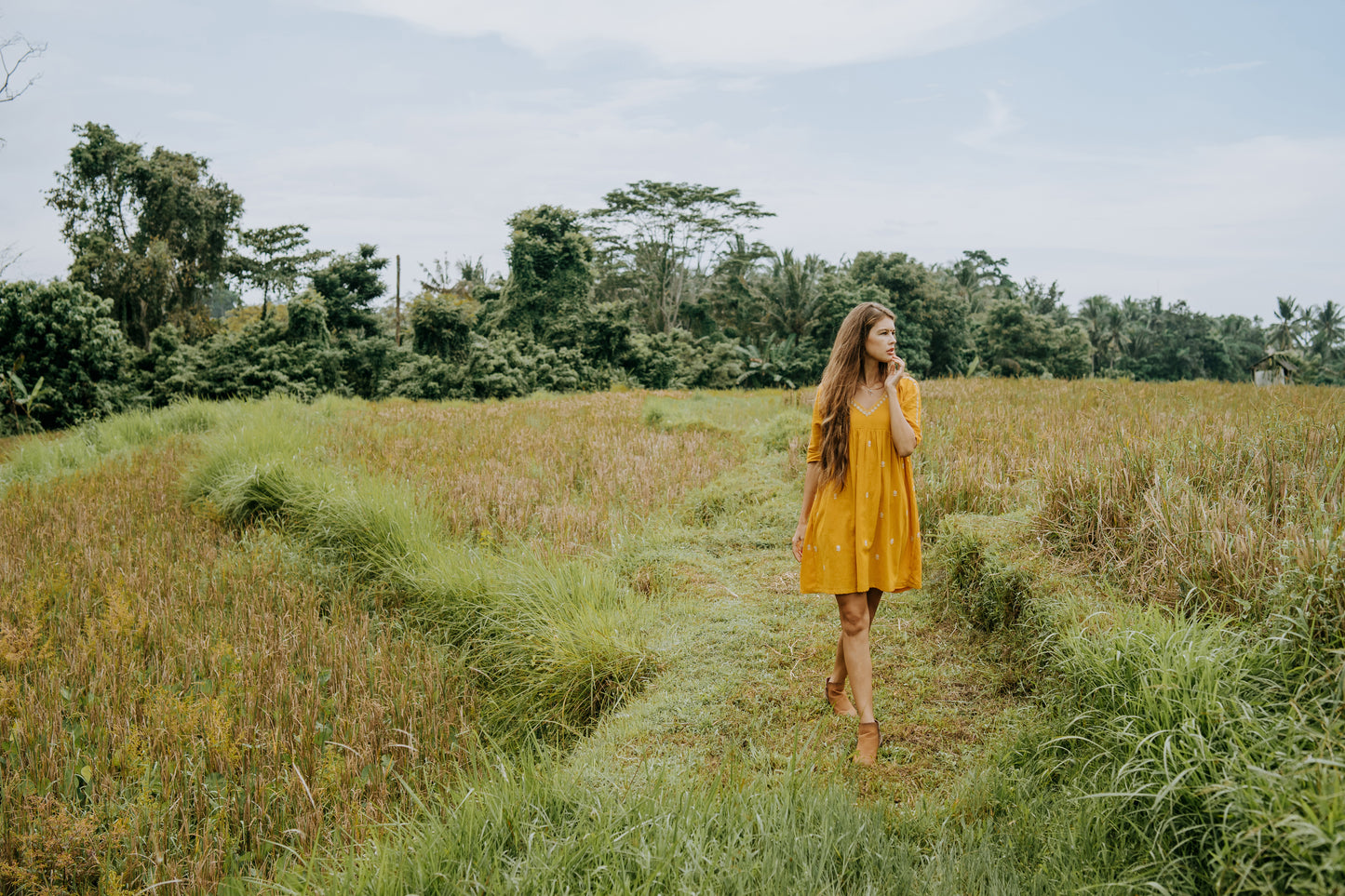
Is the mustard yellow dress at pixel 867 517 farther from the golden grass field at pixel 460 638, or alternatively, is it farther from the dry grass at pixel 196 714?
the dry grass at pixel 196 714

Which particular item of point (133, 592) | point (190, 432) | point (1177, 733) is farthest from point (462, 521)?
point (190, 432)

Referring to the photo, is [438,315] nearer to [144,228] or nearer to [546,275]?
[546,275]

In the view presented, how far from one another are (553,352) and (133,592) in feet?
70.1

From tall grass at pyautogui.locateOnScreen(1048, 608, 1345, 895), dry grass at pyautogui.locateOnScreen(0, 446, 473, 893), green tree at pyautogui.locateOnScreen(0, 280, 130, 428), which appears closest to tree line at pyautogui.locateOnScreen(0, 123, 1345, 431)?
green tree at pyautogui.locateOnScreen(0, 280, 130, 428)

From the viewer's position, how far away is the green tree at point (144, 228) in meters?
26.4

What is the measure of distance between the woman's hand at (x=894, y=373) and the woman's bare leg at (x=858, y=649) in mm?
917

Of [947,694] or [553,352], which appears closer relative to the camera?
[947,694]

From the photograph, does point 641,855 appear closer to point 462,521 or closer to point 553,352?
point 462,521

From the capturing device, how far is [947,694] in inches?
149

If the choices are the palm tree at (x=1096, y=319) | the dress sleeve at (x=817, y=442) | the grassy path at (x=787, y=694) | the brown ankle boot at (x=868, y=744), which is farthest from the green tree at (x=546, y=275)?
the palm tree at (x=1096, y=319)

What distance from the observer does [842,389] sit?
3232 millimetres

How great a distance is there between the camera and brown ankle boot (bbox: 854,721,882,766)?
3096 mm

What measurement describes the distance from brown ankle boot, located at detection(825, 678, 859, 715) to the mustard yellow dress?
2.16ft

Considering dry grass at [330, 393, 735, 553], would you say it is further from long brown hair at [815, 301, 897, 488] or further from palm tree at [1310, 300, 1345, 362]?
palm tree at [1310, 300, 1345, 362]
